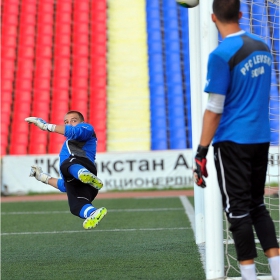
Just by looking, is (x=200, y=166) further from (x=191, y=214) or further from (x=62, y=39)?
(x=62, y=39)

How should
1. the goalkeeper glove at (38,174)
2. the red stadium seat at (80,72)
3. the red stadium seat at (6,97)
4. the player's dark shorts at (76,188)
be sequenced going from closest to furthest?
the player's dark shorts at (76,188) → the goalkeeper glove at (38,174) → the red stadium seat at (6,97) → the red stadium seat at (80,72)

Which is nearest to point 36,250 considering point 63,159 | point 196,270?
point 63,159

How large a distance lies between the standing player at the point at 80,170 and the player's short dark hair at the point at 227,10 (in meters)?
2.54

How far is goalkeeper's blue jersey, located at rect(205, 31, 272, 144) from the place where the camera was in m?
3.84

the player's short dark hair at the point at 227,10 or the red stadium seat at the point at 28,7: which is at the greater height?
the red stadium seat at the point at 28,7

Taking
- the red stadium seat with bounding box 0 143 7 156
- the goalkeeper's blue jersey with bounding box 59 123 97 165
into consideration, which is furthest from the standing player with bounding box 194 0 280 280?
the red stadium seat with bounding box 0 143 7 156

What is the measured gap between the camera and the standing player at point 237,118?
12.7 ft

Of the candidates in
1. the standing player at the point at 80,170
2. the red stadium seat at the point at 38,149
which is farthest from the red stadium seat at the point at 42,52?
the standing player at the point at 80,170

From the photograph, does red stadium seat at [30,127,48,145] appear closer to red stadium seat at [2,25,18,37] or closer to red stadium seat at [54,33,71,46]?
red stadium seat at [54,33,71,46]

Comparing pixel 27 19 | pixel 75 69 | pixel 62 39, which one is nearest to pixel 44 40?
pixel 62 39

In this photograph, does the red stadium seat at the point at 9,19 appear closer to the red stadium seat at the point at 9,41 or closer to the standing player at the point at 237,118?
the red stadium seat at the point at 9,41

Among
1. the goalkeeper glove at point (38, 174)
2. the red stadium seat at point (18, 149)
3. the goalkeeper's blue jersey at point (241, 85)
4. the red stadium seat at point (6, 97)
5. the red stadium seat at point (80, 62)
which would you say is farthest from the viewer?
the red stadium seat at point (80, 62)

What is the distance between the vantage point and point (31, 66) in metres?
21.1

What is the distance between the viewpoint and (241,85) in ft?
12.8
